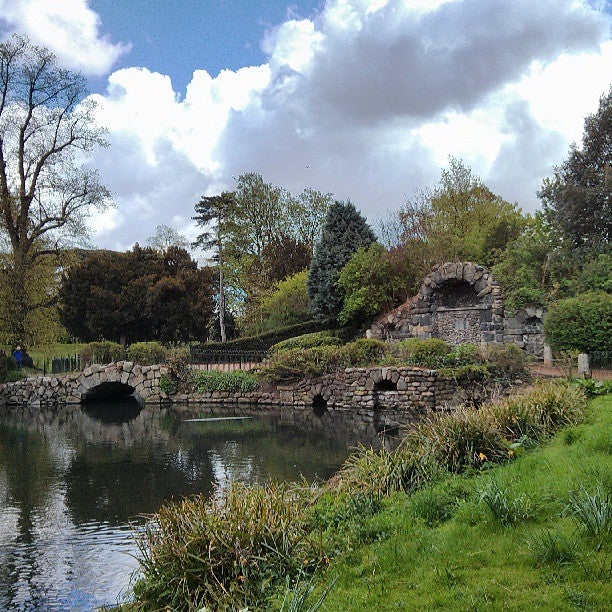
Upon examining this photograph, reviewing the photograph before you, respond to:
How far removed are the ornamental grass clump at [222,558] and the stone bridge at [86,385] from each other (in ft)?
58.7

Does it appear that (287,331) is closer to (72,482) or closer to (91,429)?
(91,429)

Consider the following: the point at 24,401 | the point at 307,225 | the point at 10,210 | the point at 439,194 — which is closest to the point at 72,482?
the point at 24,401

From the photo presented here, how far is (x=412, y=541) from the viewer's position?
4.70 meters

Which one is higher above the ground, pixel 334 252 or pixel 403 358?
pixel 334 252

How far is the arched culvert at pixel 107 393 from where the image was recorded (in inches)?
927

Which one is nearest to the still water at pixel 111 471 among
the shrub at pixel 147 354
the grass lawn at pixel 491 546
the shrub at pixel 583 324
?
the grass lawn at pixel 491 546

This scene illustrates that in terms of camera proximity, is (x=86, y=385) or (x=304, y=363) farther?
(x=86, y=385)

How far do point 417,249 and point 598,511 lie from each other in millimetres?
23583

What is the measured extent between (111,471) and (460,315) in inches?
661

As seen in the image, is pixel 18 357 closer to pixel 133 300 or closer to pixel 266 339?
pixel 133 300

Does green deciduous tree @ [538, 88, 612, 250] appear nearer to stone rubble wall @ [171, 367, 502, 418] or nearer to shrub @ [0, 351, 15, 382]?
stone rubble wall @ [171, 367, 502, 418]

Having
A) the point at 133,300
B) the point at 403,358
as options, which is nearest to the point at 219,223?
the point at 133,300

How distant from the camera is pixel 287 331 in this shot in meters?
28.4

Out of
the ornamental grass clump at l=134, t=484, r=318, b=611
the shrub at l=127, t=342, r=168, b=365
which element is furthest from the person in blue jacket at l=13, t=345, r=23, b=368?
the ornamental grass clump at l=134, t=484, r=318, b=611
